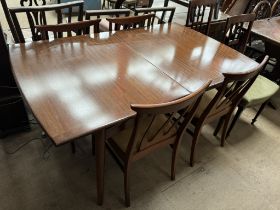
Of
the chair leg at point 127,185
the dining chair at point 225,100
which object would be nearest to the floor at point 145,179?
the chair leg at point 127,185

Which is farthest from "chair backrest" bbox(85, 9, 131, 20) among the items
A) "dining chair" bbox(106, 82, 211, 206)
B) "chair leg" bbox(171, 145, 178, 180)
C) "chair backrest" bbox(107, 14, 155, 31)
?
"chair leg" bbox(171, 145, 178, 180)

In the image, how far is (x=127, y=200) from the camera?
1459 millimetres

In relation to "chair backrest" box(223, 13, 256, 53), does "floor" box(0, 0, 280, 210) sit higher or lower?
lower

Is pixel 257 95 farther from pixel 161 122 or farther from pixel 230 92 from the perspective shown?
pixel 161 122

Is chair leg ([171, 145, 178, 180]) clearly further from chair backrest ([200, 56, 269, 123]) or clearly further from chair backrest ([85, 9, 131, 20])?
chair backrest ([85, 9, 131, 20])

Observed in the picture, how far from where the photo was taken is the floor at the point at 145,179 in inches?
59.3

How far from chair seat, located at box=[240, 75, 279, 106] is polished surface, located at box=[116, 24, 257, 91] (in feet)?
1.07

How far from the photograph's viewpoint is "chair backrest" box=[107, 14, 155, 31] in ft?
5.89

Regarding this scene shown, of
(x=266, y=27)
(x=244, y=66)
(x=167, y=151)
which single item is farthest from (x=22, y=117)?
(x=266, y=27)

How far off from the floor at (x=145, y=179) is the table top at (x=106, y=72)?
0.78m

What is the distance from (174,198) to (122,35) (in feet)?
4.31

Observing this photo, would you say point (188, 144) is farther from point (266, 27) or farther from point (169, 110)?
point (266, 27)

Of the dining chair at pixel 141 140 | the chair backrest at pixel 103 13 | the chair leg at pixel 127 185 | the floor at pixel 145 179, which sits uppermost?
the chair backrest at pixel 103 13

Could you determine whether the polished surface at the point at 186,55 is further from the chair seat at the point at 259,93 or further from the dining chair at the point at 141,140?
the chair seat at the point at 259,93
